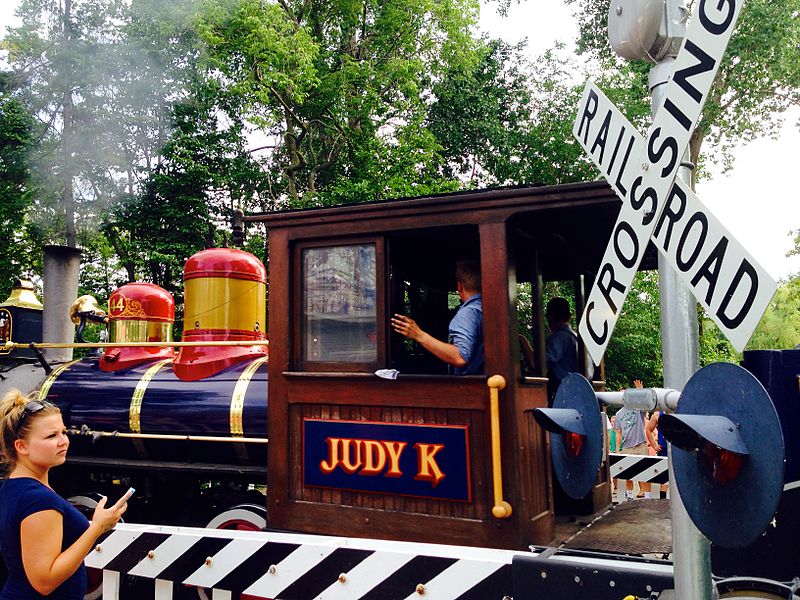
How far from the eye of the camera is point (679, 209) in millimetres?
1512

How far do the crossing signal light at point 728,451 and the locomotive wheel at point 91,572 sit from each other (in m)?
4.77

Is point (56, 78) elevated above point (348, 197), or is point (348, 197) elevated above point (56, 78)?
point (56, 78)

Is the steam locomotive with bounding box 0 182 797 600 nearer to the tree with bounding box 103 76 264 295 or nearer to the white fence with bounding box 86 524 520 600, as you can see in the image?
the white fence with bounding box 86 524 520 600

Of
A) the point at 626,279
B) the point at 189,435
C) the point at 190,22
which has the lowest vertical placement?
the point at 189,435

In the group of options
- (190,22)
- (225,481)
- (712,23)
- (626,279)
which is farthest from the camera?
(190,22)

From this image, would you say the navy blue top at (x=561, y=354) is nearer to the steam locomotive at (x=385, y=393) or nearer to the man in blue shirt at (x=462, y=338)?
the steam locomotive at (x=385, y=393)

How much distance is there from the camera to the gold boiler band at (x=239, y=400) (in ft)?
14.2

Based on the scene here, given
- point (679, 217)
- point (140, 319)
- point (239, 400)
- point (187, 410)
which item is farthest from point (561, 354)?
point (140, 319)

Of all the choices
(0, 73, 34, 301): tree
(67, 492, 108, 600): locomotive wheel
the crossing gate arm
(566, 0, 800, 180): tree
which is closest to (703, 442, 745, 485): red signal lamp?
→ the crossing gate arm

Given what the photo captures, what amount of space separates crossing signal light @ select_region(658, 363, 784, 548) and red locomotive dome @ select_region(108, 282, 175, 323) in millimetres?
5383

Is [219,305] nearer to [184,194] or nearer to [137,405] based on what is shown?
[137,405]

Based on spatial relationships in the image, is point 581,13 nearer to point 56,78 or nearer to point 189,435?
point 56,78

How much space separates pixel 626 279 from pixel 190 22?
650 inches

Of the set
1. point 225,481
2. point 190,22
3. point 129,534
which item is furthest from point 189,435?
point 190,22
